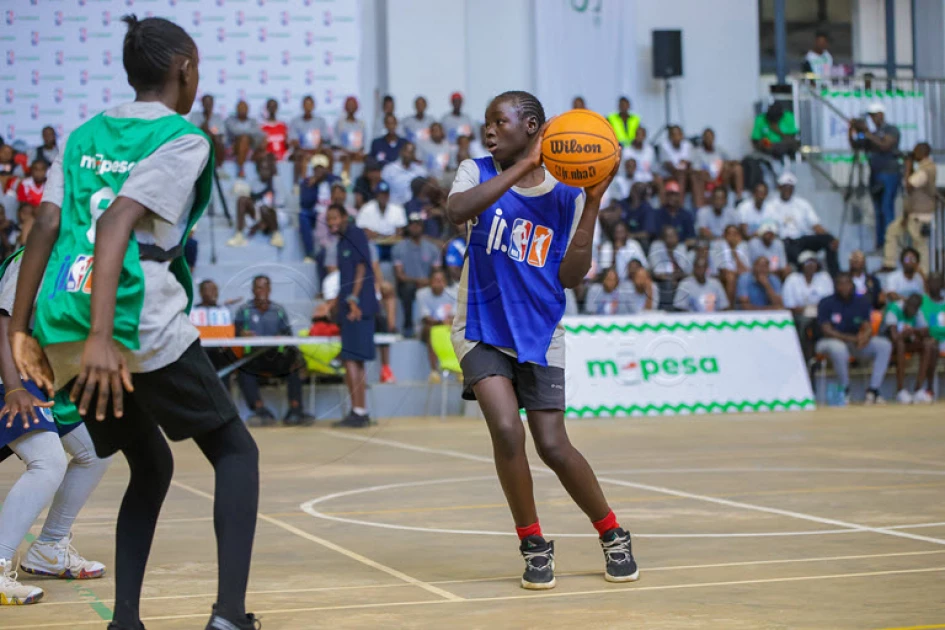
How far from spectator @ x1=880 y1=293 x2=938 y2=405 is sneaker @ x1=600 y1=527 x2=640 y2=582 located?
13.2m

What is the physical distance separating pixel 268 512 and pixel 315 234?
867cm

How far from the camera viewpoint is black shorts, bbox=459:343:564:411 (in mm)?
5375

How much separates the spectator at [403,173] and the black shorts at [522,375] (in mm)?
12170

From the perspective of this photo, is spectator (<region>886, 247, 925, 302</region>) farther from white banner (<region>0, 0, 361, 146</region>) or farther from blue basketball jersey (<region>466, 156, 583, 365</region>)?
blue basketball jersey (<region>466, 156, 583, 365</region>)

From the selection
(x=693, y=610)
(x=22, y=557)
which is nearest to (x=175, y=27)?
(x=693, y=610)

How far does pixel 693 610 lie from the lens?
15.4 feet

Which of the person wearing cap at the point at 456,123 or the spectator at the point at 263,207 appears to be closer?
the spectator at the point at 263,207

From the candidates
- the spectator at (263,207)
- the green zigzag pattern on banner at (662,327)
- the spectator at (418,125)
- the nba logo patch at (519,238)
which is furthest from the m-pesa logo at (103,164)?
the spectator at (418,125)

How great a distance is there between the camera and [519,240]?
547cm

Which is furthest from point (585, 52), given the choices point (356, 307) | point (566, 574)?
point (566, 574)

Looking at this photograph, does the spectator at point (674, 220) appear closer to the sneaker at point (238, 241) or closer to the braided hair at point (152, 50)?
the sneaker at point (238, 241)

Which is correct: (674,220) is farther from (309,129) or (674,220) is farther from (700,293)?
(309,129)

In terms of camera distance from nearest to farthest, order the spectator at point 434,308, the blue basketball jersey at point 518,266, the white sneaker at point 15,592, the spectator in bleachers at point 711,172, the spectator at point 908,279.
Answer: the white sneaker at point 15,592
the blue basketball jersey at point 518,266
the spectator at point 434,308
the spectator at point 908,279
the spectator in bleachers at point 711,172

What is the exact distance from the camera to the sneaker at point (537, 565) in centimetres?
520
